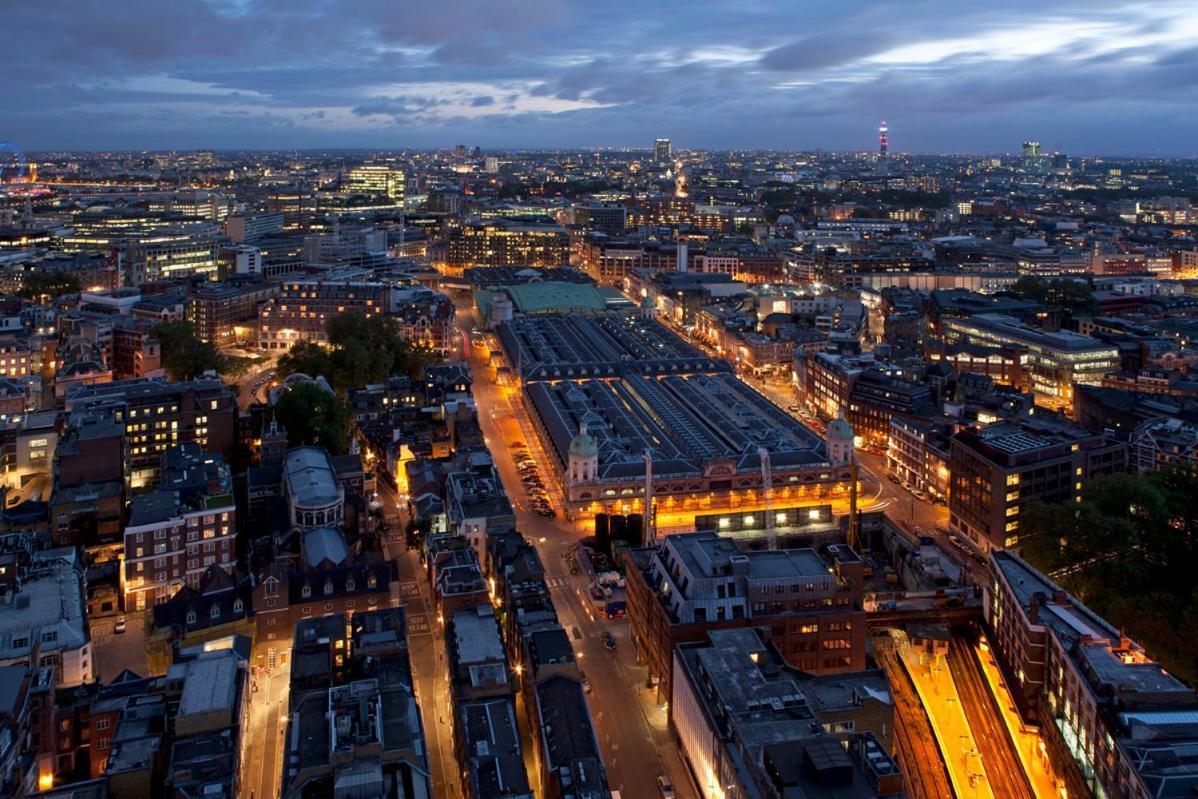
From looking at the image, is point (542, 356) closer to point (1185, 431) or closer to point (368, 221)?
point (1185, 431)

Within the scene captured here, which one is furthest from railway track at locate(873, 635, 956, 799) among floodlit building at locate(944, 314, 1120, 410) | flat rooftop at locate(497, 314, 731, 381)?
floodlit building at locate(944, 314, 1120, 410)

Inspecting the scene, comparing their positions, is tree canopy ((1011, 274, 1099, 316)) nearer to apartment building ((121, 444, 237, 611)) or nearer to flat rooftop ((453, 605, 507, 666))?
flat rooftop ((453, 605, 507, 666))

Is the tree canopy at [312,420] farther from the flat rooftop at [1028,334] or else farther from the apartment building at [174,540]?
the flat rooftop at [1028,334]

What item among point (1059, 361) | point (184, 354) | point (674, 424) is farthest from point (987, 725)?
point (184, 354)

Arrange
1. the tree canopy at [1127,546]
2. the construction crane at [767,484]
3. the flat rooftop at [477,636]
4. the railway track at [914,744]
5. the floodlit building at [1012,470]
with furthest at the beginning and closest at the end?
the construction crane at [767,484]
the floodlit building at [1012,470]
the tree canopy at [1127,546]
the flat rooftop at [477,636]
the railway track at [914,744]

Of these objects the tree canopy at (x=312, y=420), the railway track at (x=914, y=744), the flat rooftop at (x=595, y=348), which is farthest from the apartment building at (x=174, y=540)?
the flat rooftop at (x=595, y=348)
